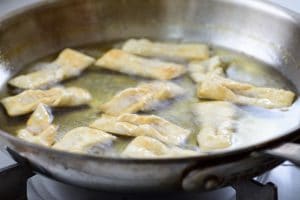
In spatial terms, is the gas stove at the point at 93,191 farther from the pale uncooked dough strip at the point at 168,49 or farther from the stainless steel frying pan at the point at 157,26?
the pale uncooked dough strip at the point at 168,49

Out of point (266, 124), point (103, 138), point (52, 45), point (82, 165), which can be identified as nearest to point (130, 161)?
point (82, 165)

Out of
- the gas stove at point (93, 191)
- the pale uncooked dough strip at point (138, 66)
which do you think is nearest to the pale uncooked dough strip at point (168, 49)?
the pale uncooked dough strip at point (138, 66)

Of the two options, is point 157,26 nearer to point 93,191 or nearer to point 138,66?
point 138,66

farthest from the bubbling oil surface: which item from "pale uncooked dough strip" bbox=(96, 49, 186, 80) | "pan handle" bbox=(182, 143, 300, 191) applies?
"pan handle" bbox=(182, 143, 300, 191)

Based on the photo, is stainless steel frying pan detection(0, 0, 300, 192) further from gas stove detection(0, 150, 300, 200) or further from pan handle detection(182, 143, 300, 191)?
pan handle detection(182, 143, 300, 191)

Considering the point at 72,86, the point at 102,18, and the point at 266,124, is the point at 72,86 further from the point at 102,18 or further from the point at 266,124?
the point at 266,124
